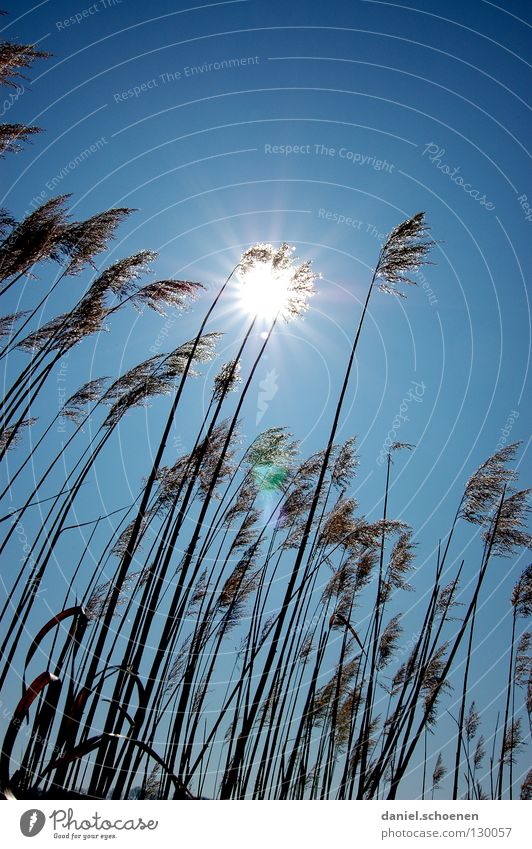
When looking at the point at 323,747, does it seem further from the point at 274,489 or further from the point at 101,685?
the point at 101,685

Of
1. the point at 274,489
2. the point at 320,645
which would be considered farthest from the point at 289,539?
the point at 320,645

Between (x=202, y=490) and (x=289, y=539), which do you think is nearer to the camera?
(x=202, y=490)

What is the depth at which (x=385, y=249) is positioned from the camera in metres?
5.11

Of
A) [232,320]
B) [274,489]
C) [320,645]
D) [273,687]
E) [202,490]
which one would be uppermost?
[232,320]

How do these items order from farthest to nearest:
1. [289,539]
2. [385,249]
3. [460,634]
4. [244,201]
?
[244,201] < [289,539] < [385,249] < [460,634]
